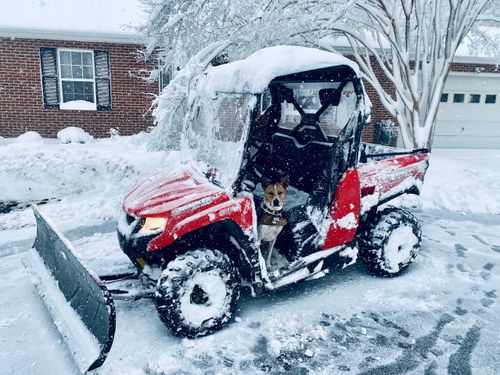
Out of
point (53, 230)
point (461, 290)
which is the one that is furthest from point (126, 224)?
point (461, 290)

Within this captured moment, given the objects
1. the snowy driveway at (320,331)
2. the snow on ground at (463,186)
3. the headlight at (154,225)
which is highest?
the headlight at (154,225)

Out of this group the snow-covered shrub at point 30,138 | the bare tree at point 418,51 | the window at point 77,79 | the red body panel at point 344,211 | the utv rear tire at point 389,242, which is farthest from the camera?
the window at point 77,79

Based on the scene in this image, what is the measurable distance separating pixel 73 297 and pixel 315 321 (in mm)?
2148

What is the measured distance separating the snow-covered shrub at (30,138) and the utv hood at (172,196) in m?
8.35

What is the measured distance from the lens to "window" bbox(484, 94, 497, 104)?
13.6 m

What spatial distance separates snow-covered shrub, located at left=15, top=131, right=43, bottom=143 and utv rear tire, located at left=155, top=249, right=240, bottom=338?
9135mm

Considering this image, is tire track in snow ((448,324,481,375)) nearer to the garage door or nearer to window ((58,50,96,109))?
window ((58,50,96,109))

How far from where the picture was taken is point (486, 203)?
24.7 feet

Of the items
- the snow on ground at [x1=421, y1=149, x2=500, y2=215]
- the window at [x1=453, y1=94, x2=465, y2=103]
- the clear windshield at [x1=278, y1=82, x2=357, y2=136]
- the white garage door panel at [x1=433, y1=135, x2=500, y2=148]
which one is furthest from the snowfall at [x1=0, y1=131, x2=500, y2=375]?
the window at [x1=453, y1=94, x2=465, y2=103]

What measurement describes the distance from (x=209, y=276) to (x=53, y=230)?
1.56 meters

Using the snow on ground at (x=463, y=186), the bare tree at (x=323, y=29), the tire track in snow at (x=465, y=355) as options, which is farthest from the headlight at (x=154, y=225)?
the snow on ground at (x=463, y=186)

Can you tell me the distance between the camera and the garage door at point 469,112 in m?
13.3

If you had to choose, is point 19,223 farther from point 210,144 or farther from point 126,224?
point 210,144

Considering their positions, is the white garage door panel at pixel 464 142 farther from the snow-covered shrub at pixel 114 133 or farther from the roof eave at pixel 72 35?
the snow-covered shrub at pixel 114 133
